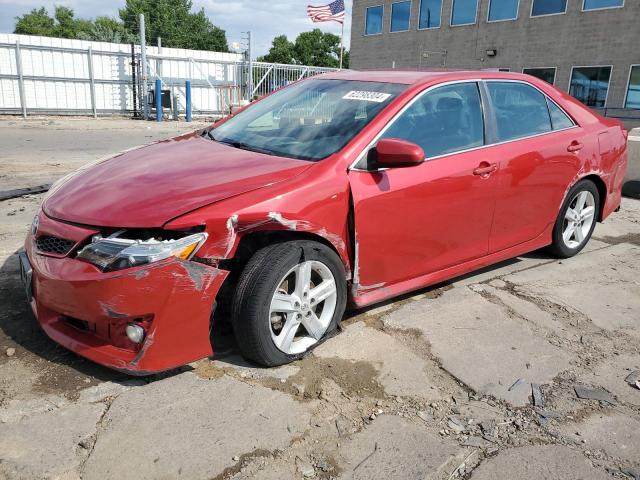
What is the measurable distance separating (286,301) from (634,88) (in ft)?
69.3

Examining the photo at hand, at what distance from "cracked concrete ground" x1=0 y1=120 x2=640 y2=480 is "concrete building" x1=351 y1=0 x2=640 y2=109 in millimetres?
14815

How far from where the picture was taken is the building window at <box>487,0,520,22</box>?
75.3ft

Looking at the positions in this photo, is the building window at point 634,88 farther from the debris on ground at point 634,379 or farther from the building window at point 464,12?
the debris on ground at point 634,379

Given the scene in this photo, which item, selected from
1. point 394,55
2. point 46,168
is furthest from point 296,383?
point 394,55

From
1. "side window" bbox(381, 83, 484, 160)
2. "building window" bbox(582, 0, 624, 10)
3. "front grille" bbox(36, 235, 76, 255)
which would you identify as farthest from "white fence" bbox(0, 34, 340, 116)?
"front grille" bbox(36, 235, 76, 255)

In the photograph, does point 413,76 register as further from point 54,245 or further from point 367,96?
point 54,245

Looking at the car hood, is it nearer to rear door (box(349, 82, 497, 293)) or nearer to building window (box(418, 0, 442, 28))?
rear door (box(349, 82, 497, 293))

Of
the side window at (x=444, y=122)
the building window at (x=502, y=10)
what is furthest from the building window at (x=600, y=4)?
the side window at (x=444, y=122)

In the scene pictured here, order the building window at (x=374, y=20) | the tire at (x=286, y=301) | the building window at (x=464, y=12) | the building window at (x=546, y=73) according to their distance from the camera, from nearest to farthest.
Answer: the tire at (x=286, y=301) < the building window at (x=546, y=73) < the building window at (x=464, y=12) < the building window at (x=374, y=20)

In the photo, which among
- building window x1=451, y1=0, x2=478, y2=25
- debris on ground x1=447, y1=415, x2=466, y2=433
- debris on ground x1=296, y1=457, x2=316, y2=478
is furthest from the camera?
building window x1=451, y1=0, x2=478, y2=25

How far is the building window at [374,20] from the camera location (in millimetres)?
29044

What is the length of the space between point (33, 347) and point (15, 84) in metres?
18.8

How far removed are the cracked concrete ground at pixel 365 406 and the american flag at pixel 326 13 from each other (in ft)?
83.6

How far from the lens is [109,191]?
2846 mm
